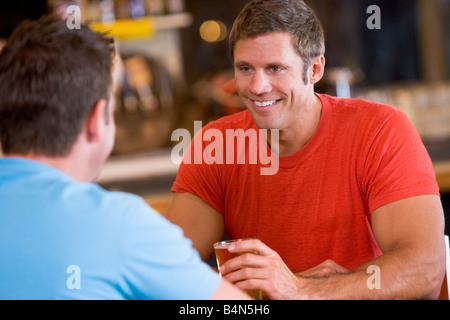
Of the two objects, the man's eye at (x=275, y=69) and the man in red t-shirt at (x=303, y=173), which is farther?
the man's eye at (x=275, y=69)

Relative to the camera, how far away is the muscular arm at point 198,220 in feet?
5.61

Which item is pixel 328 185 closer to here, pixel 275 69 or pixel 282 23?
pixel 275 69

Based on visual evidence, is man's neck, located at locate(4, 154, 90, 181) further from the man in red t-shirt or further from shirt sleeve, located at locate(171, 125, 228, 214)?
shirt sleeve, located at locate(171, 125, 228, 214)

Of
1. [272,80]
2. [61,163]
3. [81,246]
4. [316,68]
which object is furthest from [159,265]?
[316,68]

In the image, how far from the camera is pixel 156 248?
92 cm

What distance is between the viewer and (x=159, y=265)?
93 cm

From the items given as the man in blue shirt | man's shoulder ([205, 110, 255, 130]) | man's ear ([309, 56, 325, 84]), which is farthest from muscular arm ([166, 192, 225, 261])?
the man in blue shirt

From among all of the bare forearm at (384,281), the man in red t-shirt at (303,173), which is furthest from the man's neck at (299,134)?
the bare forearm at (384,281)

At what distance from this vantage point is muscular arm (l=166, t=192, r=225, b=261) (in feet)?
5.61

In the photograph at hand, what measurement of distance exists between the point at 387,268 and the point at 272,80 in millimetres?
623

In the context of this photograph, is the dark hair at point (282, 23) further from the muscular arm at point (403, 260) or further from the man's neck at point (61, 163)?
the man's neck at point (61, 163)

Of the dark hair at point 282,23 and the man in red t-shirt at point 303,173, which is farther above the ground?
the dark hair at point 282,23

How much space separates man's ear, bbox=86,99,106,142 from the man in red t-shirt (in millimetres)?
603
